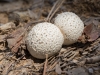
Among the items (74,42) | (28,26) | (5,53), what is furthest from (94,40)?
(5,53)

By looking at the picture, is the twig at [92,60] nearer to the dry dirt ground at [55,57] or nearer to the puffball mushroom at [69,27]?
the dry dirt ground at [55,57]

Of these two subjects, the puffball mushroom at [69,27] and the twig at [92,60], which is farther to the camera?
the puffball mushroom at [69,27]

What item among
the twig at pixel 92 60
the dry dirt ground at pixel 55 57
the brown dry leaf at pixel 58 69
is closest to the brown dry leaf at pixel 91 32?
the dry dirt ground at pixel 55 57

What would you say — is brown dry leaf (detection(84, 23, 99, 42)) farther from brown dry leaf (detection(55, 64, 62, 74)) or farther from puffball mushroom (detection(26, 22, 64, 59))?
brown dry leaf (detection(55, 64, 62, 74))

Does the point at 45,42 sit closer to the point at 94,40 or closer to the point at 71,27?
the point at 71,27

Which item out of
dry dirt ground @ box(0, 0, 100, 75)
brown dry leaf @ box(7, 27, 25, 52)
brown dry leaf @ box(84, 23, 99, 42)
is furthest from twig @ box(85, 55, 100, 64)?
brown dry leaf @ box(7, 27, 25, 52)

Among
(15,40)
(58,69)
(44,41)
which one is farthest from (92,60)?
(15,40)
